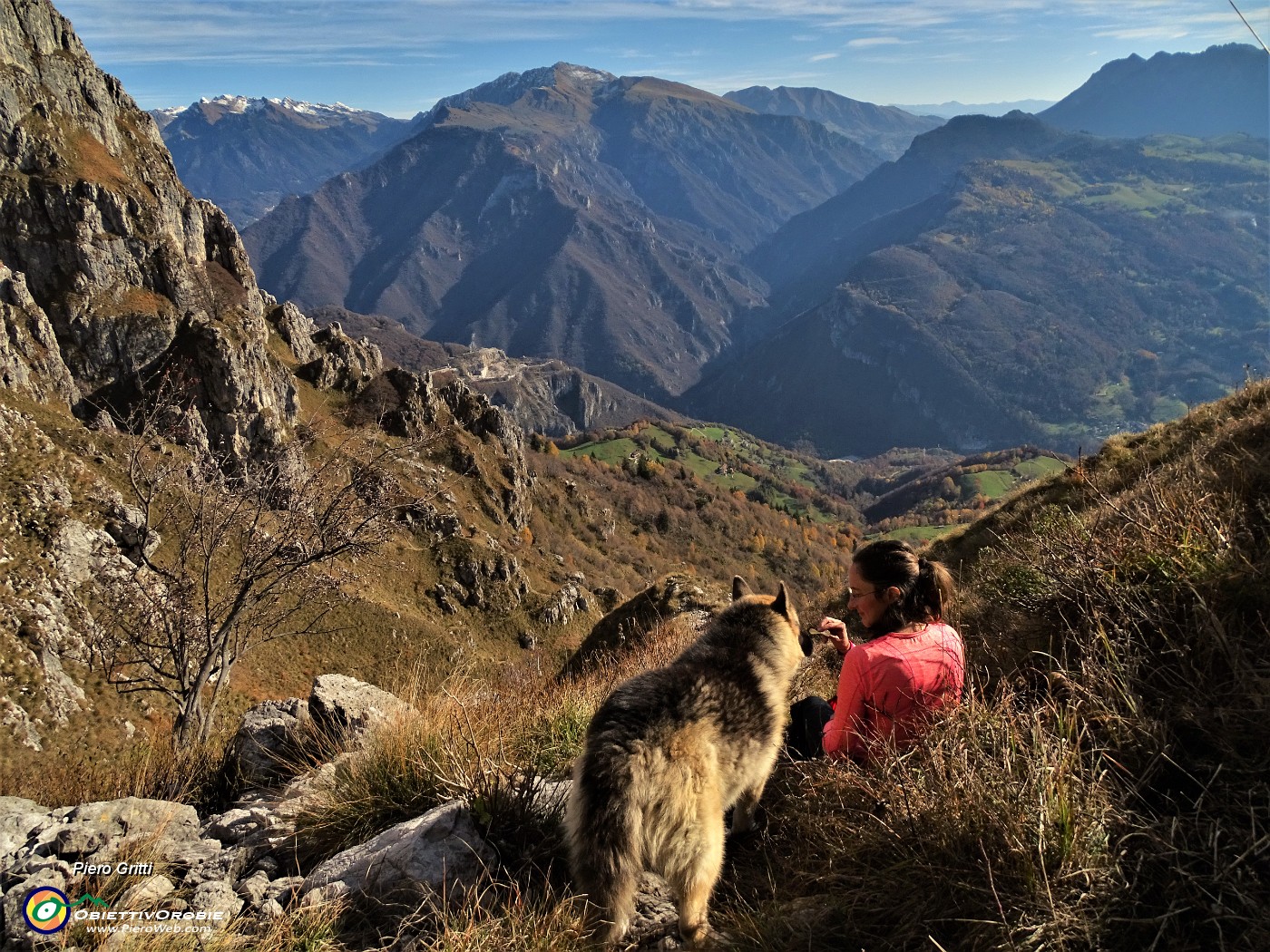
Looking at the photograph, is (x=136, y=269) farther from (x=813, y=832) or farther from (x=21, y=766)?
(x=813, y=832)

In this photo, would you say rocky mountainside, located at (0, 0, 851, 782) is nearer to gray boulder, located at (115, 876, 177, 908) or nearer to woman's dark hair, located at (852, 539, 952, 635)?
gray boulder, located at (115, 876, 177, 908)

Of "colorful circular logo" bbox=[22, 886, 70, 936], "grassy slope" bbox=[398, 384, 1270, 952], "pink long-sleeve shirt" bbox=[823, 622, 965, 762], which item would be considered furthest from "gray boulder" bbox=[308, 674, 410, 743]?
"pink long-sleeve shirt" bbox=[823, 622, 965, 762]

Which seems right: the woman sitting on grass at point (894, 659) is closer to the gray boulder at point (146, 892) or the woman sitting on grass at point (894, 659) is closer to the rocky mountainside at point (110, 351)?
the gray boulder at point (146, 892)

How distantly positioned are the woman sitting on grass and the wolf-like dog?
1.73ft

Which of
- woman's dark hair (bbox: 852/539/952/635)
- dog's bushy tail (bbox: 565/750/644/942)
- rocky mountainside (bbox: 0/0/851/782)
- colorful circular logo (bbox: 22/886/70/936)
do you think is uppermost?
woman's dark hair (bbox: 852/539/952/635)

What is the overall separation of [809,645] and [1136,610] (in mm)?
2128

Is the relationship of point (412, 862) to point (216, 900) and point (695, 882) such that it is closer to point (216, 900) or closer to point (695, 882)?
point (216, 900)

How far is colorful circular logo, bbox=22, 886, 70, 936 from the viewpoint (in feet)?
12.3

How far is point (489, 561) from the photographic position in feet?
286

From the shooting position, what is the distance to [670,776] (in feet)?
12.6

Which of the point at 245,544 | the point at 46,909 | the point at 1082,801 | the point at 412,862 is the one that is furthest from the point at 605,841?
the point at 245,544

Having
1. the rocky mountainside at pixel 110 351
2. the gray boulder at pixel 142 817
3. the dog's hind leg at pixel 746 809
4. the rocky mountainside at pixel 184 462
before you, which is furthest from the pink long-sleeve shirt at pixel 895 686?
the rocky mountainside at pixel 110 351

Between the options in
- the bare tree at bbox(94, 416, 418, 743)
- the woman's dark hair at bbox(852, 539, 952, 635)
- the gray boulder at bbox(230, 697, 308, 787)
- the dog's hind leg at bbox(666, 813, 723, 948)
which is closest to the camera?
the dog's hind leg at bbox(666, 813, 723, 948)

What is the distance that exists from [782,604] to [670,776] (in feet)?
5.33
